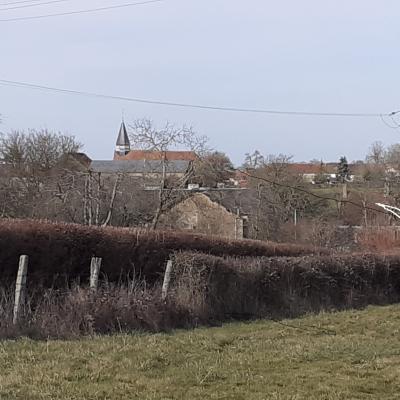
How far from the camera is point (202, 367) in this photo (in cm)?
1009

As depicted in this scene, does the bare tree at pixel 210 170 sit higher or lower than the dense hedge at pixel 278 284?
higher

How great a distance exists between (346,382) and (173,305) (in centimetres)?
785

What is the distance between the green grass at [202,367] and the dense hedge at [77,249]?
181 inches

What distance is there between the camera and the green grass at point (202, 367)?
27.7 ft

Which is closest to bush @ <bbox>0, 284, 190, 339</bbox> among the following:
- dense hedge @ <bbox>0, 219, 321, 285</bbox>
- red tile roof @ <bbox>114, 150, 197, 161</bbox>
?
dense hedge @ <bbox>0, 219, 321, 285</bbox>

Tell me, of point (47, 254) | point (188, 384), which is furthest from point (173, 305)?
point (188, 384)

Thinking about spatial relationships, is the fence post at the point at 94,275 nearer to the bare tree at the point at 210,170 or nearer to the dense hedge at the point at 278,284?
the dense hedge at the point at 278,284

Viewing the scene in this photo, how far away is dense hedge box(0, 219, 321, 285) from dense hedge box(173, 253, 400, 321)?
1.89 meters

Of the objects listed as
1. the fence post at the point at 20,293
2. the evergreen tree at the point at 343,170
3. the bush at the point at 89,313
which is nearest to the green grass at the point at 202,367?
the bush at the point at 89,313

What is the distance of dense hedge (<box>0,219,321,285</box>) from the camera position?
17094mm

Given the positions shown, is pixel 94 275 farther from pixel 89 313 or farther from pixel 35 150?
pixel 35 150

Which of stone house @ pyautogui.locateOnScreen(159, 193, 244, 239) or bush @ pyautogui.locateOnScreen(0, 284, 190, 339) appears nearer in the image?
A: bush @ pyautogui.locateOnScreen(0, 284, 190, 339)

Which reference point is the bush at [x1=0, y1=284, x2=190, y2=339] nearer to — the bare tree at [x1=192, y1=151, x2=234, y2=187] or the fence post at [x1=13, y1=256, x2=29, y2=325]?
the fence post at [x1=13, y1=256, x2=29, y2=325]

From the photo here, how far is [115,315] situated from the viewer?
14.8 m
